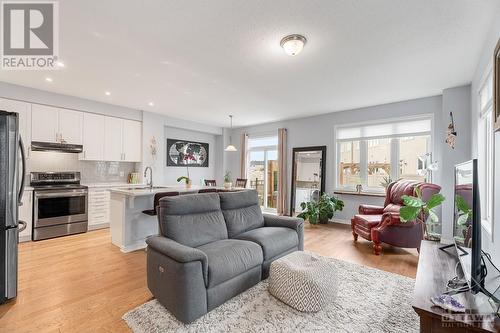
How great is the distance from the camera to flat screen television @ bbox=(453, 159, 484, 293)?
1453 mm

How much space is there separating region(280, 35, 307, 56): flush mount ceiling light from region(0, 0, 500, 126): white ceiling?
0.08 metres

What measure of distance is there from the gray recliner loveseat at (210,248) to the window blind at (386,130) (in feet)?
10.9

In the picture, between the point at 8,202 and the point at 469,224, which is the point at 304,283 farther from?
the point at 8,202

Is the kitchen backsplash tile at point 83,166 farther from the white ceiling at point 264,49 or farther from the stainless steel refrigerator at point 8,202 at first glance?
the stainless steel refrigerator at point 8,202

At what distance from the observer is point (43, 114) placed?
447 centimetres

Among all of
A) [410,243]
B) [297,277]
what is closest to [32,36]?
[297,277]

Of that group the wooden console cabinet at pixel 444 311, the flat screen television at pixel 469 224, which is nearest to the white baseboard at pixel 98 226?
the wooden console cabinet at pixel 444 311

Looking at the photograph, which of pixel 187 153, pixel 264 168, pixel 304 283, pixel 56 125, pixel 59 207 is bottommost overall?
pixel 304 283

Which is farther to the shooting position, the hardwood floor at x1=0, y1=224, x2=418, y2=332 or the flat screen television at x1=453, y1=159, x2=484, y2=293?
the hardwood floor at x1=0, y1=224, x2=418, y2=332

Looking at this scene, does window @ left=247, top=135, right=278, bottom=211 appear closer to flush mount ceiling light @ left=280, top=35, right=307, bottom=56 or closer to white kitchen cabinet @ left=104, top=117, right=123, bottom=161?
white kitchen cabinet @ left=104, top=117, right=123, bottom=161

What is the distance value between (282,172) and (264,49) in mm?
4240

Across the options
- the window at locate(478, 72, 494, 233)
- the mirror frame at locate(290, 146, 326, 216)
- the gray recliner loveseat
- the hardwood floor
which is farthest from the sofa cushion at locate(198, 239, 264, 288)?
the mirror frame at locate(290, 146, 326, 216)

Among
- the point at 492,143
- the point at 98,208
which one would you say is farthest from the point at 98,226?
the point at 492,143

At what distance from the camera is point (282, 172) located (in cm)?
673
